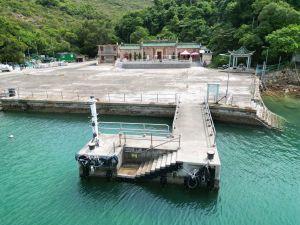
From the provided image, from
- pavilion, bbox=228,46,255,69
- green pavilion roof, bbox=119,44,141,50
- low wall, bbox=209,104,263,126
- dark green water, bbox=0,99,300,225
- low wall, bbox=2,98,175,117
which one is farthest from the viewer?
green pavilion roof, bbox=119,44,141,50

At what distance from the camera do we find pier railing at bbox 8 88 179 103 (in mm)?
28016

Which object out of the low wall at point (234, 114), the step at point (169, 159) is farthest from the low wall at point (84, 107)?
the step at point (169, 159)

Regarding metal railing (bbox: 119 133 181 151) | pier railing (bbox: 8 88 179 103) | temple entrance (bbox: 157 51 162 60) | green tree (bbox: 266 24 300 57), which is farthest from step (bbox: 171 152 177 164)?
temple entrance (bbox: 157 51 162 60)

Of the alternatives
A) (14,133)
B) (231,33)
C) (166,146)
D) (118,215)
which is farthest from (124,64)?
(118,215)

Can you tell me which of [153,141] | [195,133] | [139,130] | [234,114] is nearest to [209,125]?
[195,133]

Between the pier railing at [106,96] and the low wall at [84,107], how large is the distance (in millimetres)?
919

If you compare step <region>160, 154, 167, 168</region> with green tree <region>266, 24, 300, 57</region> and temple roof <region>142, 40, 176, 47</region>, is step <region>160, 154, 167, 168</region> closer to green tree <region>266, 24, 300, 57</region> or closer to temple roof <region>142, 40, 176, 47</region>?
green tree <region>266, 24, 300, 57</region>

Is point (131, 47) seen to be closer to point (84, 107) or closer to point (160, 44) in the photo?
point (160, 44)

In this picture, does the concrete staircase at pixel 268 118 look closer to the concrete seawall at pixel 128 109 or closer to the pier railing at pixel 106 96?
the concrete seawall at pixel 128 109

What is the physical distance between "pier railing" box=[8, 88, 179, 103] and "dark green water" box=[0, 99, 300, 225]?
8866 millimetres

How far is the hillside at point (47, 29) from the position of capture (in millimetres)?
71000

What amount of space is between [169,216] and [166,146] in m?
4.47

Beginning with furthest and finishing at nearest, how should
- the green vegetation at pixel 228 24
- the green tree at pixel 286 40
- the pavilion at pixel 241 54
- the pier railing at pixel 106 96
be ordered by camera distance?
the pavilion at pixel 241 54
the green vegetation at pixel 228 24
the green tree at pixel 286 40
the pier railing at pixel 106 96

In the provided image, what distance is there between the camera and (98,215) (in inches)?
489
